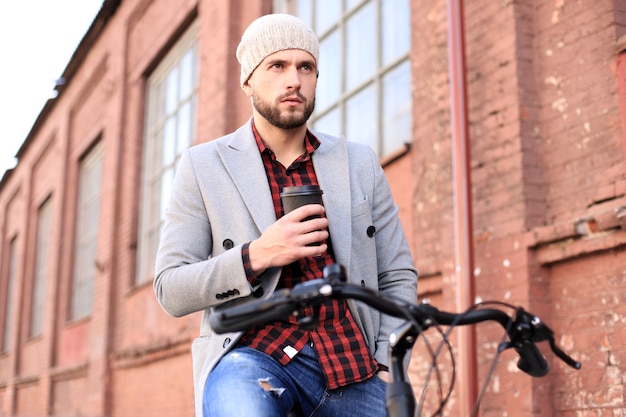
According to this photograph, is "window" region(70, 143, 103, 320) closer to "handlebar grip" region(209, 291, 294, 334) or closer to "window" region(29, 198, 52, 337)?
"window" region(29, 198, 52, 337)

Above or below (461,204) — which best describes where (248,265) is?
below

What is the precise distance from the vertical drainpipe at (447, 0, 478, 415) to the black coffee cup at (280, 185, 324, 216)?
2581 mm

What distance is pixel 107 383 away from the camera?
11.4 meters

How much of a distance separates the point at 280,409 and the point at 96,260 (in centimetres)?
1078

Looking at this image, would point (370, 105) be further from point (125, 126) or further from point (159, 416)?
point (125, 126)

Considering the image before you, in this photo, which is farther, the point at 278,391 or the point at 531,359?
the point at 278,391

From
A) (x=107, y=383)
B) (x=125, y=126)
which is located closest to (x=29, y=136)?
(x=125, y=126)

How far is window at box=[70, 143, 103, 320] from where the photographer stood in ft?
44.8

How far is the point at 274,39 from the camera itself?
7.19ft

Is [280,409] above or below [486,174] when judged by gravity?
below

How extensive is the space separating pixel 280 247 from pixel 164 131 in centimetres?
948

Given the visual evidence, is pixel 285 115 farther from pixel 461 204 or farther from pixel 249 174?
pixel 461 204

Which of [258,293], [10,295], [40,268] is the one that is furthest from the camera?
[10,295]

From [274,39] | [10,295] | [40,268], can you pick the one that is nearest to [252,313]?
[274,39]
